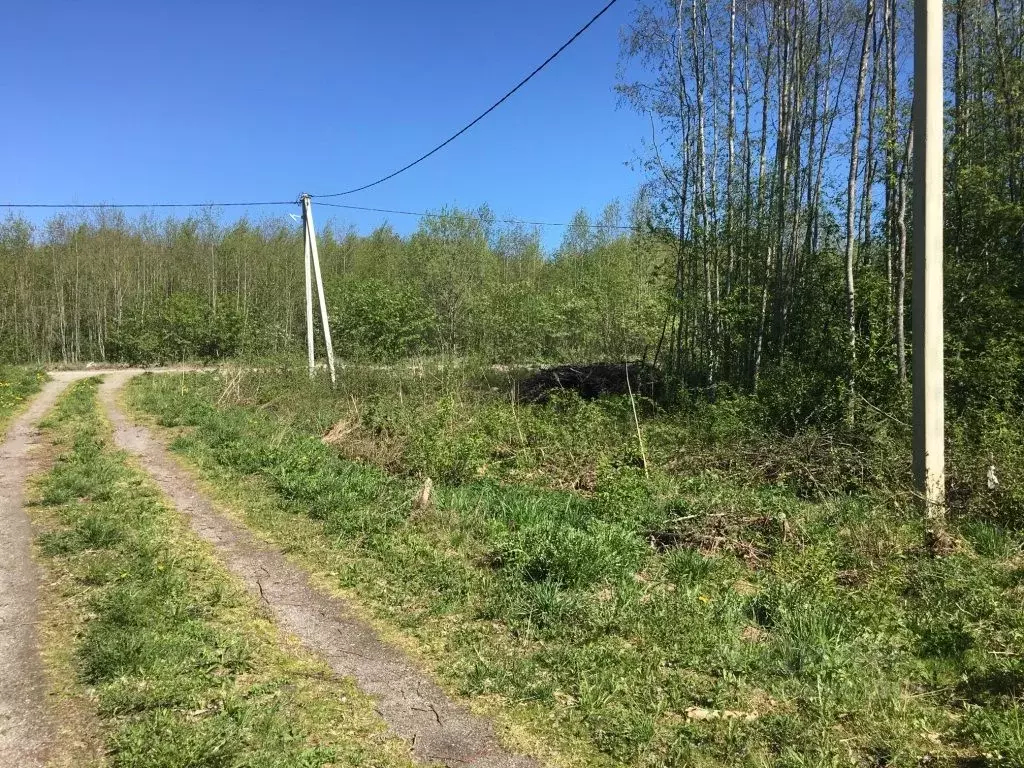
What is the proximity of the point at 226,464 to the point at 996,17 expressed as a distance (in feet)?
44.0

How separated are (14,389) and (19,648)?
15612 millimetres

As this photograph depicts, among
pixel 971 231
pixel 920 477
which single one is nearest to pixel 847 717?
pixel 920 477

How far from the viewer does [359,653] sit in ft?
13.0

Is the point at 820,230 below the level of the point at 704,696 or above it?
above

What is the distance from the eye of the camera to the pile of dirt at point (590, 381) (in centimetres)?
1508

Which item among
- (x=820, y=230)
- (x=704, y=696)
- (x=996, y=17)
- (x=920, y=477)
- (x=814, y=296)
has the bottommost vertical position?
(x=704, y=696)

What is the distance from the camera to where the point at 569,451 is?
10078 millimetres

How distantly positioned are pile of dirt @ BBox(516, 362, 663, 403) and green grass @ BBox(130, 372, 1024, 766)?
5.97 meters

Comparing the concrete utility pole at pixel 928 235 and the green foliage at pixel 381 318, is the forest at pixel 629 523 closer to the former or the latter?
the concrete utility pole at pixel 928 235

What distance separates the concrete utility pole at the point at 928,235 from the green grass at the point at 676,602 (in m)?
0.81

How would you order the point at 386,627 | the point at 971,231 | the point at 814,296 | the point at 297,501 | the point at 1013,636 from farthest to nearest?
1. the point at 814,296
2. the point at 971,231
3. the point at 297,501
4. the point at 386,627
5. the point at 1013,636

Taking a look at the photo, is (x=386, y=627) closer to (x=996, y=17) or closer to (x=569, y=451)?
(x=569, y=451)

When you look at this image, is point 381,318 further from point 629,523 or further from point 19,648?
point 19,648

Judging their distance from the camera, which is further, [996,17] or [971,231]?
[996,17]
